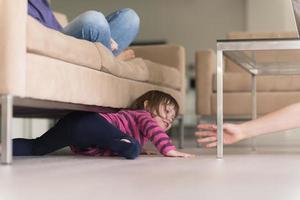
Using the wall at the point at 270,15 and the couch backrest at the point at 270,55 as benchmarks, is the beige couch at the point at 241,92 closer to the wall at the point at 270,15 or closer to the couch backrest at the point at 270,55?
the couch backrest at the point at 270,55

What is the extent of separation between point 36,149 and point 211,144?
73 centimetres

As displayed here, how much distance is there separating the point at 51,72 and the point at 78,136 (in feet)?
1.29

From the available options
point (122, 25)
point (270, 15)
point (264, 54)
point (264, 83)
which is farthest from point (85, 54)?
point (270, 15)

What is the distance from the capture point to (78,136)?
2.41 metres

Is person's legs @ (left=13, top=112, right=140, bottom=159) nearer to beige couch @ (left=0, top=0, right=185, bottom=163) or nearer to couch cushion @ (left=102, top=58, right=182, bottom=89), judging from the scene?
beige couch @ (left=0, top=0, right=185, bottom=163)

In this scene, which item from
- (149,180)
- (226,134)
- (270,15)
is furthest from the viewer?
(270,15)

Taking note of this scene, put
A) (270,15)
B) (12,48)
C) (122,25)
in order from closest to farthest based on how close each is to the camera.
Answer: (12,48)
(122,25)
(270,15)

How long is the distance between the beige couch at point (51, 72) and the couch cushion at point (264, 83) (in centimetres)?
100

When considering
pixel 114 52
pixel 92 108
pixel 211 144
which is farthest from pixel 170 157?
pixel 114 52

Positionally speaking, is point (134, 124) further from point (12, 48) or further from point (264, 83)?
point (264, 83)

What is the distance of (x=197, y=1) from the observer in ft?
26.9

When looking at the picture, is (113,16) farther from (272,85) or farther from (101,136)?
(272,85)

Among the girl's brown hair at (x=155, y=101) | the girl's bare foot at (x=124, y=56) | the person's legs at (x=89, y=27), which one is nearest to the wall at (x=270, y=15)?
the girl's bare foot at (x=124, y=56)

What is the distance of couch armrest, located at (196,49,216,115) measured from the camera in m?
3.84
